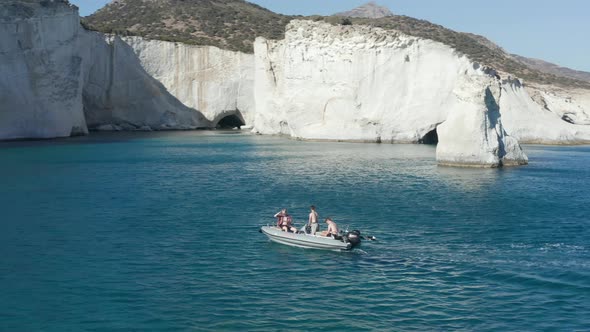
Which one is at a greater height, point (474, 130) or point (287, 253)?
point (474, 130)

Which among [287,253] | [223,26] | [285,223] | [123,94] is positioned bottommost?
[287,253]

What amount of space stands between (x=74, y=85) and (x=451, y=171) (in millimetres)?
32493

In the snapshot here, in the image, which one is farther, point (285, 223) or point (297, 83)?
point (297, 83)

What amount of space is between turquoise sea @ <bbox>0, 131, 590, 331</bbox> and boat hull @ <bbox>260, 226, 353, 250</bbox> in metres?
0.22

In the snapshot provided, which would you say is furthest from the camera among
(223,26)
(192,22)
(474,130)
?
(192,22)

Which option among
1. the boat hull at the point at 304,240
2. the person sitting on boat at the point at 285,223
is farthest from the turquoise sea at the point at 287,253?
the person sitting on boat at the point at 285,223

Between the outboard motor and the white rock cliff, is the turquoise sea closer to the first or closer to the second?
the outboard motor

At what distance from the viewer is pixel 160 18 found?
3455 inches

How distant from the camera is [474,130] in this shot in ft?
110

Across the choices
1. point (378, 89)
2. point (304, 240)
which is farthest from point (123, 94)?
point (304, 240)

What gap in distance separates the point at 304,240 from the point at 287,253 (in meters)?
0.61

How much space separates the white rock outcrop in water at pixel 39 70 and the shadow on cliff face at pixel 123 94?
6501mm

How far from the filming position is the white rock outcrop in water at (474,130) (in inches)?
1335

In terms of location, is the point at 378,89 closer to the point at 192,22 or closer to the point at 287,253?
the point at 287,253
